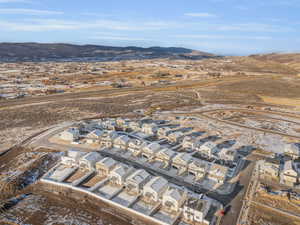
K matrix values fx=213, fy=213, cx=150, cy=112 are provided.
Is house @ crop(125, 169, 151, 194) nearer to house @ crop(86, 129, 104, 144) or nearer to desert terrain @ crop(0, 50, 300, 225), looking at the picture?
desert terrain @ crop(0, 50, 300, 225)

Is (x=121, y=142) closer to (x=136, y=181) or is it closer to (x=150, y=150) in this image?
(x=150, y=150)

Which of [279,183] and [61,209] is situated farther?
[279,183]

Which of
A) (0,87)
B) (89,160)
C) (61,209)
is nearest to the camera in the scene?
(61,209)

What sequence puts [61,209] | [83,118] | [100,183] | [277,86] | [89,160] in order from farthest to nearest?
1. [277,86]
2. [83,118]
3. [89,160]
4. [100,183]
5. [61,209]

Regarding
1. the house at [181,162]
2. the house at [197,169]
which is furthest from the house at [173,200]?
the house at [181,162]

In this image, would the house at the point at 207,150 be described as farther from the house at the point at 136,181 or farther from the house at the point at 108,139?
the house at the point at 108,139

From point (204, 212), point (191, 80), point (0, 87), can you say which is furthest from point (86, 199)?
point (191, 80)

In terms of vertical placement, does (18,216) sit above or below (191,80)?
below

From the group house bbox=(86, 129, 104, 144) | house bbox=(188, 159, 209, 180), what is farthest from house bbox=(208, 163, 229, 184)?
house bbox=(86, 129, 104, 144)

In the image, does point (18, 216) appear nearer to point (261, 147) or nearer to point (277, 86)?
point (261, 147)
